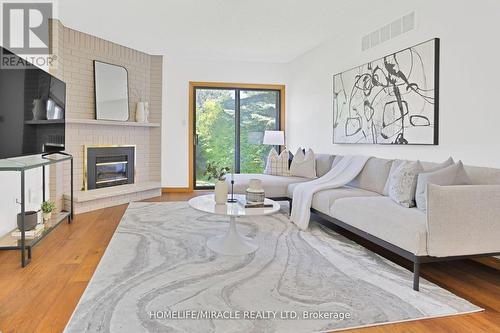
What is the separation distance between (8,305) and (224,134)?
199 inches

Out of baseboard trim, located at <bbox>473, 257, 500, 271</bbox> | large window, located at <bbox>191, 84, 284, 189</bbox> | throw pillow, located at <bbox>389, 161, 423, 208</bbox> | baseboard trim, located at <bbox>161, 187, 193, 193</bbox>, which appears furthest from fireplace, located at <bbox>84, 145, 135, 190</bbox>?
baseboard trim, located at <bbox>473, 257, 500, 271</bbox>

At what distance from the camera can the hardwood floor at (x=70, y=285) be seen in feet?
6.13

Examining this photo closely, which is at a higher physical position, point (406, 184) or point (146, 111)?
point (146, 111)

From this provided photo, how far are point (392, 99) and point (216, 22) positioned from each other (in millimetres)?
2392

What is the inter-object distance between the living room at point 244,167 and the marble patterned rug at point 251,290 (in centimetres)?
2

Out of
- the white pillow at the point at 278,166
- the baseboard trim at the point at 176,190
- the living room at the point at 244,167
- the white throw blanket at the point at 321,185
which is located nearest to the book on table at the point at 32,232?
the living room at the point at 244,167

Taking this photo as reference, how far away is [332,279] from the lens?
97.1 inches

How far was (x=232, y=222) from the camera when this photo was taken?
3273mm

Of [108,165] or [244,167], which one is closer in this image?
[108,165]

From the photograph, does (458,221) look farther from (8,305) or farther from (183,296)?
(8,305)

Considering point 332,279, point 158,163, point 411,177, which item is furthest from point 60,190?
point 411,177

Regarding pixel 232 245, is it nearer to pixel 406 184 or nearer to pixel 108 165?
pixel 406 184

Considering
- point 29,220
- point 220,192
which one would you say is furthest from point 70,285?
point 220,192

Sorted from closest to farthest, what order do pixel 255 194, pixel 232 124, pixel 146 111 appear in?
pixel 255 194
pixel 146 111
pixel 232 124
